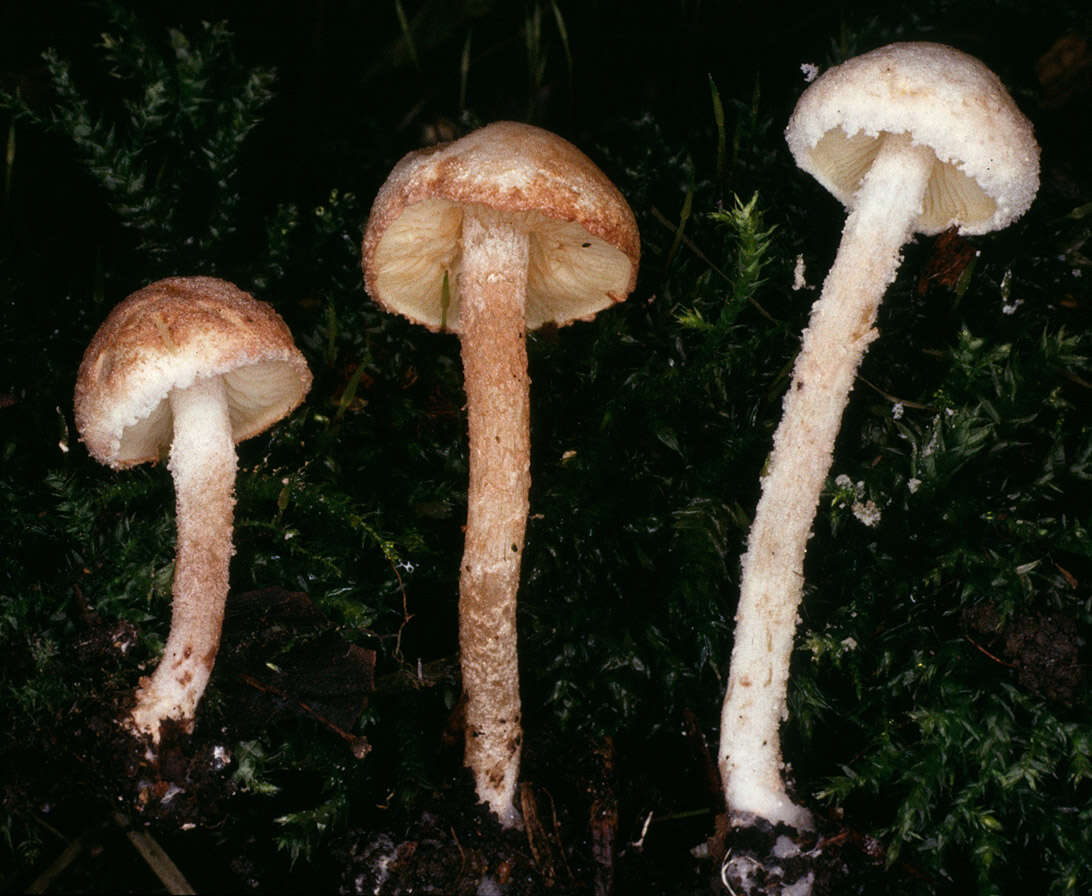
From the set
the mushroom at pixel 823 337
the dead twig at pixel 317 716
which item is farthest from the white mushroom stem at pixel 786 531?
the dead twig at pixel 317 716

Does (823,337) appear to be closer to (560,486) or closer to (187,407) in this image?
(560,486)

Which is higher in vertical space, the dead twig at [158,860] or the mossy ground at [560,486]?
the mossy ground at [560,486]

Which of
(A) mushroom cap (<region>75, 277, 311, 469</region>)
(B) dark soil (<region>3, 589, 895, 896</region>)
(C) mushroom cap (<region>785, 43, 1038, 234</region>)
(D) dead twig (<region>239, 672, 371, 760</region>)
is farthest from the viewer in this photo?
(D) dead twig (<region>239, 672, 371, 760</region>)

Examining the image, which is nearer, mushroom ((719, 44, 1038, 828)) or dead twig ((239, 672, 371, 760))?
mushroom ((719, 44, 1038, 828))

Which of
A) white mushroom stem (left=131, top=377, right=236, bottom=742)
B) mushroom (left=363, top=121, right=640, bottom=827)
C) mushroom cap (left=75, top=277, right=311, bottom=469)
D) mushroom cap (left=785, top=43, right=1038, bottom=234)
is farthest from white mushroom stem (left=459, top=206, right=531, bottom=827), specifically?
mushroom cap (left=785, top=43, right=1038, bottom=234)

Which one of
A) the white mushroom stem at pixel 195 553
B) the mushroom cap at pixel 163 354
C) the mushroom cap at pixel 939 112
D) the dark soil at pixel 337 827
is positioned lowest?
the dark soil at pixel 337 827

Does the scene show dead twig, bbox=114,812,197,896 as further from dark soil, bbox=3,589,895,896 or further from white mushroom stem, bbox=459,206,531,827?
white mushroom stem, bbox=459,206,531,827

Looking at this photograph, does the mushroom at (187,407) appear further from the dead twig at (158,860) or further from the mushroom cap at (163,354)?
the dead twig at (158,860)

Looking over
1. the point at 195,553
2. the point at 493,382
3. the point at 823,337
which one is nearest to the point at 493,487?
the point at 493,382
